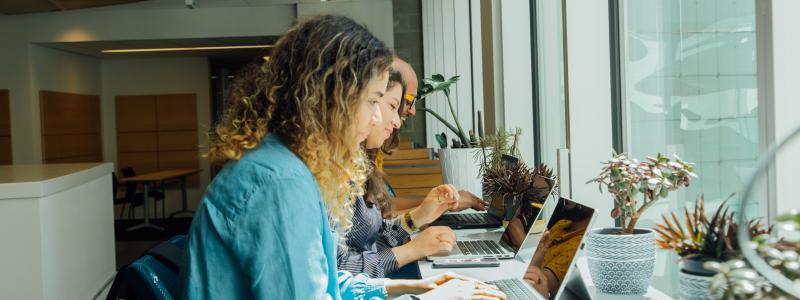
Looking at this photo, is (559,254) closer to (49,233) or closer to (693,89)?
(693,89)

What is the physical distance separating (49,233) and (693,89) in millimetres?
3179

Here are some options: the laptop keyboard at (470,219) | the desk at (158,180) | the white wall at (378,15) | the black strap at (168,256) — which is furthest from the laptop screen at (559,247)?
the desk at (158,180)

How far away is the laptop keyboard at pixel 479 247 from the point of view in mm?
2322

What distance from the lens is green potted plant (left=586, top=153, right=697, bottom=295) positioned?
1.61 metres

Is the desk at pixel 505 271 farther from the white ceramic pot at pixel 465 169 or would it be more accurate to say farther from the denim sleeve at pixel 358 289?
the white ceramic pot at pixel 465 169

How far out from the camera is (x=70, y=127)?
1025cm

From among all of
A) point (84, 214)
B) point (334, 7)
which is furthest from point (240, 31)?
point (84, 214)

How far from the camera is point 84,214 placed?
14.4 ft

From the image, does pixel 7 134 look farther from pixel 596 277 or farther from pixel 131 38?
pixel 596 277

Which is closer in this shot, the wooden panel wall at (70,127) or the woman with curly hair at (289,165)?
the woman with curly hair at (289,165)

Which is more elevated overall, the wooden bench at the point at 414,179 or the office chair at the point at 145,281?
the office chair at the point at 145,281

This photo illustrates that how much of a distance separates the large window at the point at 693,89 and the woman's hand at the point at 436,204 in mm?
690

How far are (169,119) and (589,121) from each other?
33.2ft

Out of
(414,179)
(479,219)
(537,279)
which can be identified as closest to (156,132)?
(414,179)
